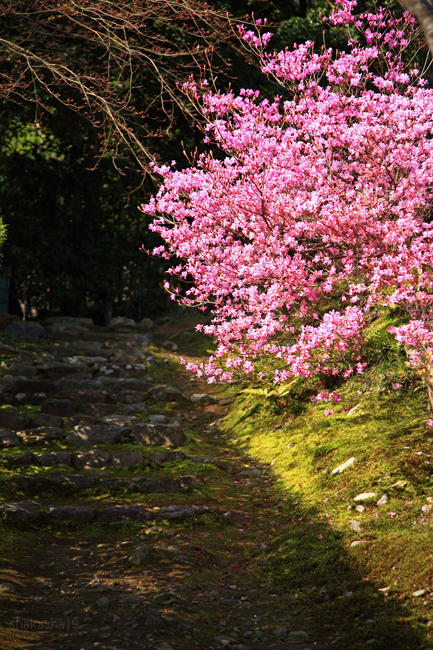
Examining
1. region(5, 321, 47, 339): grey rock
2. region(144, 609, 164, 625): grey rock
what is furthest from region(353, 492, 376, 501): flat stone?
region(5, 321, 47, 339): grey rock

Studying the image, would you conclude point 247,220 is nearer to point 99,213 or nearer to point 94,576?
point 94,576

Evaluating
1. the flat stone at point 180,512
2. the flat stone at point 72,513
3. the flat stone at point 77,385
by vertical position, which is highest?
the flat stone at point 77,385

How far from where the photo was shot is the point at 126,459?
25.3 ft

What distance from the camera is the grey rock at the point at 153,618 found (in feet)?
12.7

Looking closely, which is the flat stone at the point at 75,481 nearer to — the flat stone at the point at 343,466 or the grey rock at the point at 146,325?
the flat stone at the point at 343,466

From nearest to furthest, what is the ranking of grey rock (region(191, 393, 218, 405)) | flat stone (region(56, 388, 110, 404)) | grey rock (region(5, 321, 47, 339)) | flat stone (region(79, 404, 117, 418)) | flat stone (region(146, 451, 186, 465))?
flat stone (region(146, 451, 186, 465))
flat stone (region(79, 404, 117, 418))
flat stone (region(56, 388, 110, 404))
grey rock (region(191, 393, 218, 405))
grey rock (region(5, 321, 47, 339))

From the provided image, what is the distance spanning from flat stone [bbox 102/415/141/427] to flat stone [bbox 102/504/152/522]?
3.03 meters

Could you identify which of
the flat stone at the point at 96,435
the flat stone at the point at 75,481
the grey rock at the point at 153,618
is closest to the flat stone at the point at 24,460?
the flat stone at the point at 75,481

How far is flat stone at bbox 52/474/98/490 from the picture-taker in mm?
6832

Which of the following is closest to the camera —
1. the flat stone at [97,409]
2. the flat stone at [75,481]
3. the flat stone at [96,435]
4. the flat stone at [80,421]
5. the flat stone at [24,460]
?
the flat stone at [75,481]

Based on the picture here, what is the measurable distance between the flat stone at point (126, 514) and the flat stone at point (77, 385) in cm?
483

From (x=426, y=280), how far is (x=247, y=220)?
2.75 metres

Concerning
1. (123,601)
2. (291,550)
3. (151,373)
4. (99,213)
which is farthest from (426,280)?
(99,213)

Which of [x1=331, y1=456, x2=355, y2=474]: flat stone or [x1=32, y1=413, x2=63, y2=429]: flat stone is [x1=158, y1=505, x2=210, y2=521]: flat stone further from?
[x1=32, y1=413, x2=63, y2=429]: flat stone
